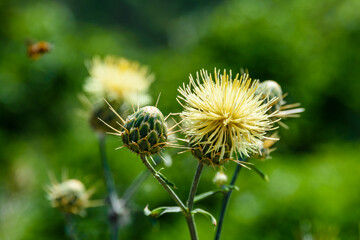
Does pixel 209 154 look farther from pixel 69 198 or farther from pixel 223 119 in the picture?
pixel 69 198

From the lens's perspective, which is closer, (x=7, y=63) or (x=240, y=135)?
(x=240, y=135)

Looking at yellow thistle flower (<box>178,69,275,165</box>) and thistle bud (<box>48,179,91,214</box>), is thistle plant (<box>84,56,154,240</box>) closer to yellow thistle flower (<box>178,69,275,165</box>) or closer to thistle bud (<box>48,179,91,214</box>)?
thistle bud (<box>48,179,91,214</box>)

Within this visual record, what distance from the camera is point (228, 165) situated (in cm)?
502

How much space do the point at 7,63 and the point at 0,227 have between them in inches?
235

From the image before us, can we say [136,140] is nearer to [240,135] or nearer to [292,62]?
[240,135]

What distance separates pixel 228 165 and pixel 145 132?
3497 mm

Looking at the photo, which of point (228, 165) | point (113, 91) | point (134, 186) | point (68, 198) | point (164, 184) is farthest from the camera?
point (228, 165)

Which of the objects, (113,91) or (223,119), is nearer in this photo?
(223,119)

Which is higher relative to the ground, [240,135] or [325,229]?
[325,229]

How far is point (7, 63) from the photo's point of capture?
9602mm

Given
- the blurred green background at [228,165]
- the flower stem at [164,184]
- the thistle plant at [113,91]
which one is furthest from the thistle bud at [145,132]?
the thistle plant at [113,91]

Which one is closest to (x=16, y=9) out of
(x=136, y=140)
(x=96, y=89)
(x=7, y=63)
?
(x=7, y=63)

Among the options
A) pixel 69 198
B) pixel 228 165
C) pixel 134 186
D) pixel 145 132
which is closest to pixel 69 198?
pixel 69 198

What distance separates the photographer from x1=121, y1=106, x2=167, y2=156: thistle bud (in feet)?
5.28
